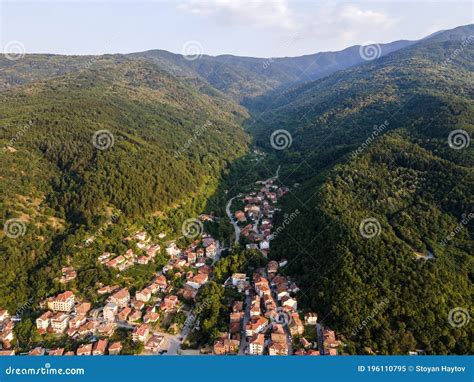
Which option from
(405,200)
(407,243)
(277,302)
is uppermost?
(405,200)

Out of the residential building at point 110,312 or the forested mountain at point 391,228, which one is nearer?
the forested mountain at point 391,228

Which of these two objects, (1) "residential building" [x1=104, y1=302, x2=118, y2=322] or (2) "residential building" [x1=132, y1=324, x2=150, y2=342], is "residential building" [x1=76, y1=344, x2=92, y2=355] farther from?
(1) "residential building" [x1=104, y1=302, x2=118, y2=322]

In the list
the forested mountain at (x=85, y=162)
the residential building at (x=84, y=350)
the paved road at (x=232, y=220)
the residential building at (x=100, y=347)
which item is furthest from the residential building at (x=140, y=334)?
the paved road at (x=232, y=220)

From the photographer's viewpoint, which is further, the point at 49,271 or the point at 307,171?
the point at 307,171

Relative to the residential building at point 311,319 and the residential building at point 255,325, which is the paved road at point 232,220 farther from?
the residential building at point 311,319

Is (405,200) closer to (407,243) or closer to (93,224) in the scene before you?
(407,243)

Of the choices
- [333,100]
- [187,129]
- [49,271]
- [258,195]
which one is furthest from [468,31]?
[49,271]
